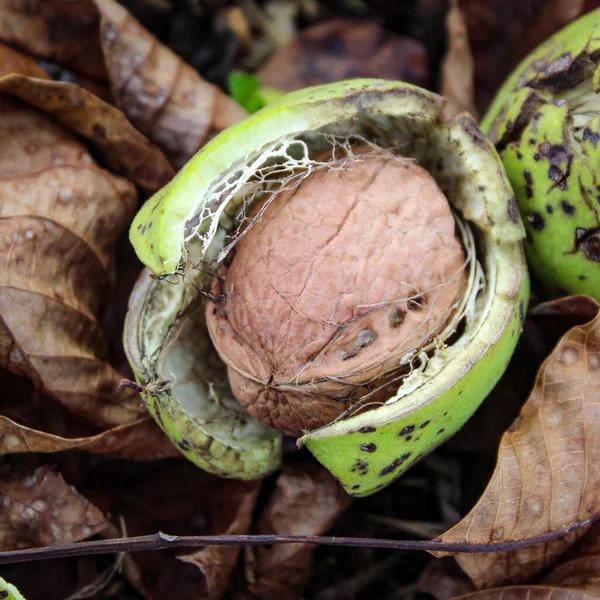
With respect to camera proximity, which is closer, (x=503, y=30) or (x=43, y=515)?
(x=43, y=515)

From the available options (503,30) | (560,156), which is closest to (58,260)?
(560,156)

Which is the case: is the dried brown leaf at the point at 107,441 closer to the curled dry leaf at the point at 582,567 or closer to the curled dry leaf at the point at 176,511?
the curled dry leaf at the point at 176,511

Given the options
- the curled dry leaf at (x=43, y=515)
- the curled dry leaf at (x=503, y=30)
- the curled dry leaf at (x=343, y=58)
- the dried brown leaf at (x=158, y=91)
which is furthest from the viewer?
the curled dry leaf at (x=343, y=58)

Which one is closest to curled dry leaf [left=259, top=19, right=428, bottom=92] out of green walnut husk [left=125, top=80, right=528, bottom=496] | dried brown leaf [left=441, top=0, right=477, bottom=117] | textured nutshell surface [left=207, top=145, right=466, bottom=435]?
dried brown leaf [left=441, top=0, right=477, bottom=117]

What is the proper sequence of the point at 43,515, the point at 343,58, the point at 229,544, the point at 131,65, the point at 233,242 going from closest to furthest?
the point at 229,544 → the point at 233,242 → the point at 43,515 → the point at 131,65 → the point at 343,58

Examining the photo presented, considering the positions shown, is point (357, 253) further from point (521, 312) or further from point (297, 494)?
point (297, 494)

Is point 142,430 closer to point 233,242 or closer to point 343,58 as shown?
point 233,242

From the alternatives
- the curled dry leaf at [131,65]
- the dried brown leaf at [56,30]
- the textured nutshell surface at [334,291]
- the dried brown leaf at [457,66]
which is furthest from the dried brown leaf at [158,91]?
the dried brown leaf at [457,66]

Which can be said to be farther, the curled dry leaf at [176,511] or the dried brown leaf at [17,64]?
the dried brown leaf at [17,64]
